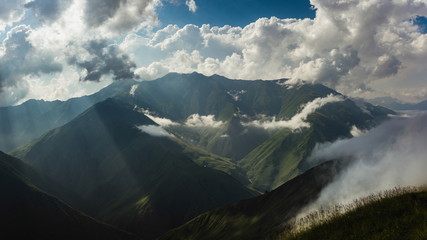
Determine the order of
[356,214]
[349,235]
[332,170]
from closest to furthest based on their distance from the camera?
[349,235] < [356,214] < [332,170]

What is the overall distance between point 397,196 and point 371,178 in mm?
137229

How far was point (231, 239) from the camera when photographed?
180 m

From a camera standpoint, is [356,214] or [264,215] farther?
[264,215]

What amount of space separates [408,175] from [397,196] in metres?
109

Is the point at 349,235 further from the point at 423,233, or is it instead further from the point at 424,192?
the point at 424,192

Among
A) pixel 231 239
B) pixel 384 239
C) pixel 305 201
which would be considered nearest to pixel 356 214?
pixel 384 239

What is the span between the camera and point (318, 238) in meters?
35.3

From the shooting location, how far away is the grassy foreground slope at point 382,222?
3095 cm

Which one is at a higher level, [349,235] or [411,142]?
[349,235]

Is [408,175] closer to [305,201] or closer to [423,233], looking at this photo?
[305,201]

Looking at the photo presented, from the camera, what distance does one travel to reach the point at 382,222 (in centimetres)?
3444

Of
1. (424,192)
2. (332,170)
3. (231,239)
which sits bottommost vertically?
(231,239)

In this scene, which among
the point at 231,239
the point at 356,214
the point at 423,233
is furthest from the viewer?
the point at 231,239

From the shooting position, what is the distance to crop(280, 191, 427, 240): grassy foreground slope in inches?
1219
